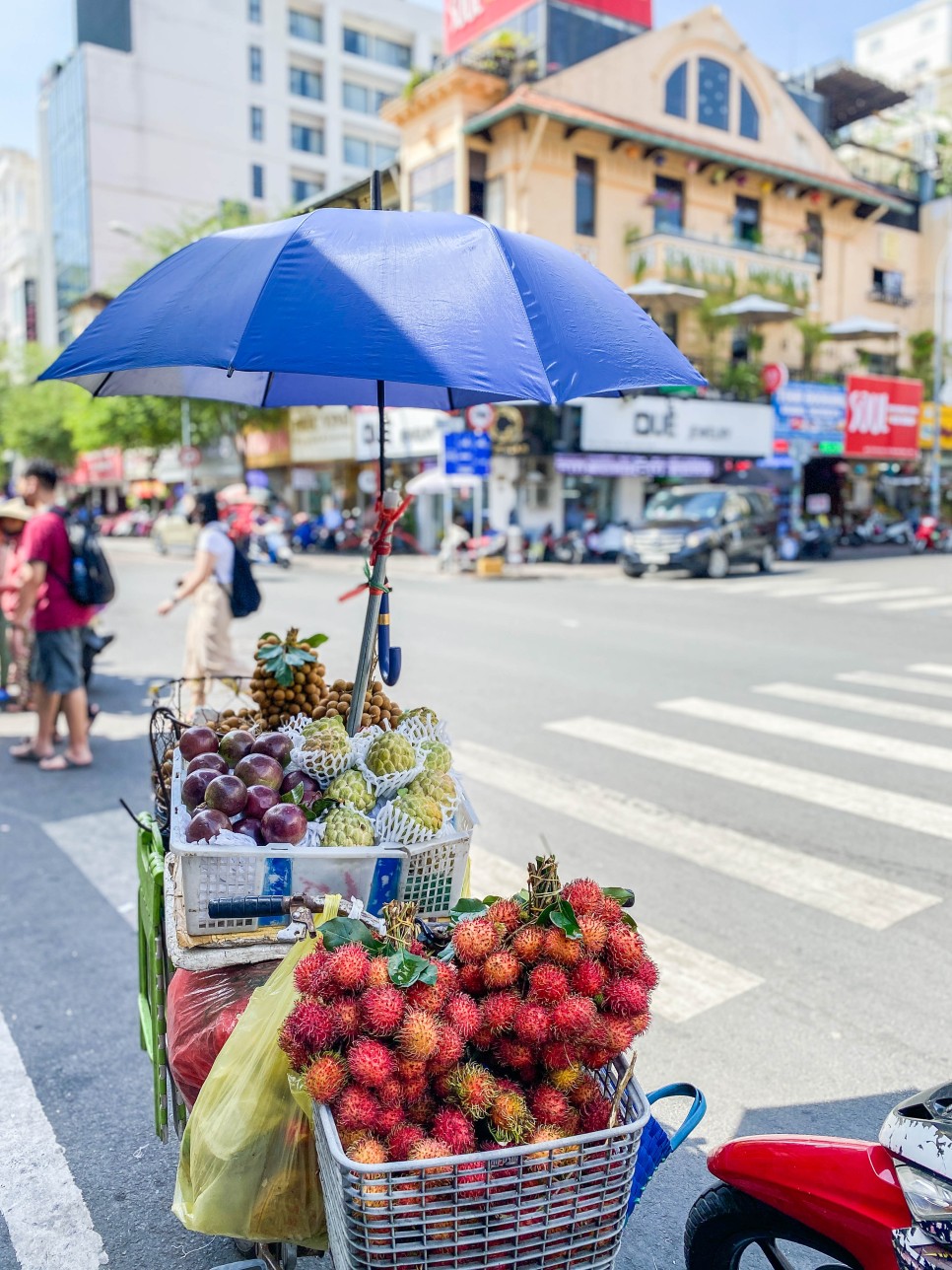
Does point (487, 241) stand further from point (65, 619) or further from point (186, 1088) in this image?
point (65, 619)

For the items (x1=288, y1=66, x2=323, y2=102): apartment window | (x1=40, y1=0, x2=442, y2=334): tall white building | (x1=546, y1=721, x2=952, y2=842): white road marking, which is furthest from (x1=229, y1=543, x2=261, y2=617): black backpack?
(x1=288, y1=66, x2=323, y2=102): apartment window

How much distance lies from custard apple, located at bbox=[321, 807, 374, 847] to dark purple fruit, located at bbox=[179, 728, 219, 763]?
1.52ft

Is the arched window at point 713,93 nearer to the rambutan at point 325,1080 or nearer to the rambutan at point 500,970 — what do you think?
the rambutan at point 500,970

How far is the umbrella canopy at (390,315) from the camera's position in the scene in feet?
7.13

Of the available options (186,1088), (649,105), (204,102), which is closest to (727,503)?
(649,105)

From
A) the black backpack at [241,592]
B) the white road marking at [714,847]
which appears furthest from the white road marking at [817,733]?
the black backpack at [241,592]

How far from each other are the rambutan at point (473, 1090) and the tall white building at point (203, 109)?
5392 cm

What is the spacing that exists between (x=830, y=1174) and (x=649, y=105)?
107 feet

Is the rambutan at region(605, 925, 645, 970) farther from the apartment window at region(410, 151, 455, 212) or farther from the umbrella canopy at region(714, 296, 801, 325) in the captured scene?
the umbrella canopy at region(714, 296, 801, 325)

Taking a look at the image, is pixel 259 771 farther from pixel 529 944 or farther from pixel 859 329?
pixel 859 329

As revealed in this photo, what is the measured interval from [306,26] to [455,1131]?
65.0 meters

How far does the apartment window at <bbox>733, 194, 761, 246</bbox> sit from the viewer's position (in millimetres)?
32062

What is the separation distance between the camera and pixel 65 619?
6398mm

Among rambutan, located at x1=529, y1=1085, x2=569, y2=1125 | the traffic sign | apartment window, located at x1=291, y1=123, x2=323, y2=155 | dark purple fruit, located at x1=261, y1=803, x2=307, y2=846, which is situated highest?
apartment window, located at x1=291, y1=123, x2=323, y2=155
